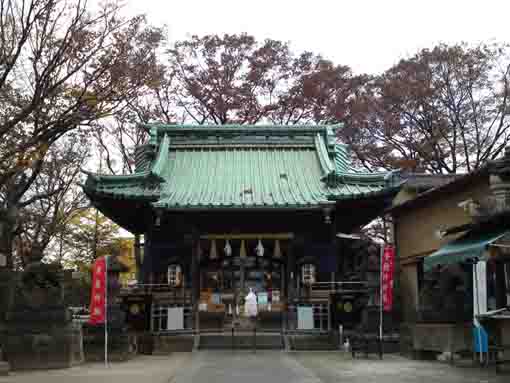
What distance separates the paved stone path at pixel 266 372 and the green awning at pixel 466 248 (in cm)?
254

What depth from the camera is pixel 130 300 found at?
22016mm

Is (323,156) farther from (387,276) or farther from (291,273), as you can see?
(387,276)

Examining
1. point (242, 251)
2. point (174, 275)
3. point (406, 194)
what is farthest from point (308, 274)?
point (406, 194)

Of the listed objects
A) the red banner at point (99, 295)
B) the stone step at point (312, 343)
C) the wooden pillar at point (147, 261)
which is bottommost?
the stone step at point (312, 343)

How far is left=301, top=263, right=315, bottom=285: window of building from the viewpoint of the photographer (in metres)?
23.2

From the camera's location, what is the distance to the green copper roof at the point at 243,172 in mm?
22344

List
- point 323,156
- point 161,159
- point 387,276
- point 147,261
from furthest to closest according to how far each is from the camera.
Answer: point 323,156 < point 161,159 < point 147,261 < point 387,276

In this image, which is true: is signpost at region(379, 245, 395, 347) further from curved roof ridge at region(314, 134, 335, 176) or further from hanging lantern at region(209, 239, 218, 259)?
hanging lantern at region(209, 239, 218, 259)

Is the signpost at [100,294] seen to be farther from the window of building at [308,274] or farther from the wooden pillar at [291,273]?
the window of building at [308,274]

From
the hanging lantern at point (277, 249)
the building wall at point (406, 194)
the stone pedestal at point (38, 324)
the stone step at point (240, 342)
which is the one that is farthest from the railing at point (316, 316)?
the stone pedestal at point (38, 324)

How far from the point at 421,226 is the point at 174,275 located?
418 inches

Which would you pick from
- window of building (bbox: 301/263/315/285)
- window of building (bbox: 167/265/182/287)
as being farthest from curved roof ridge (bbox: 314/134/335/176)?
window of building (bbox: 167/265/182/287)

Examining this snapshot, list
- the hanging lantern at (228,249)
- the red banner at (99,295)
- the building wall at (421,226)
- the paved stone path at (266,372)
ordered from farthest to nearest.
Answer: the hanging lantern at (228,249) → the building wall at (421,226) → the red banner at (99,295) → the paved stone path at (266,372)

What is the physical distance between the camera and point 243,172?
25.6 m
